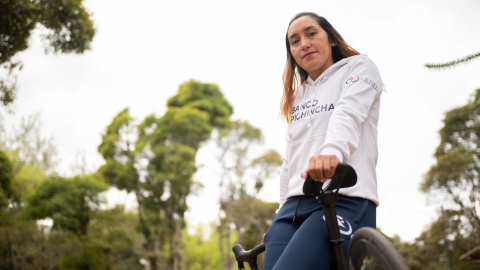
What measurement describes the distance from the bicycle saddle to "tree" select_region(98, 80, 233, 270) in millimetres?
19841

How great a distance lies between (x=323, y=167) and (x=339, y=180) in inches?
4.1

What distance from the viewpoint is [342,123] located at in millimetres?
1312

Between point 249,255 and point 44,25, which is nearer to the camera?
point 249,255

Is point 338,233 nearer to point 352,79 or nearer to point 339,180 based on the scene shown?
point 339,180

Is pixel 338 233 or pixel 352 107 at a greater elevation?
pixel 352 107

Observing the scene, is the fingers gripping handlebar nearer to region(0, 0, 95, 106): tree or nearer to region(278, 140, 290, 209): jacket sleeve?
region(278, 140, 290, 209): jacket sleeve

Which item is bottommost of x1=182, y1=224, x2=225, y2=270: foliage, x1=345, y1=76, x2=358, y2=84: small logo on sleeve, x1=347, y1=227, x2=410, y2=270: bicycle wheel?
x1=182, y1=224, x2=225, y2=270: foliage

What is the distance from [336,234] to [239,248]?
2.95ft

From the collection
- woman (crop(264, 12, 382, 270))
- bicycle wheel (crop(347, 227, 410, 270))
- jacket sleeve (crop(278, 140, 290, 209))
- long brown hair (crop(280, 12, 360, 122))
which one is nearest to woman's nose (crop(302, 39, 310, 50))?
woman (crop(264, 12, 382, 270))

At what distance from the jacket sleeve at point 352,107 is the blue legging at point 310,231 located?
22 cm

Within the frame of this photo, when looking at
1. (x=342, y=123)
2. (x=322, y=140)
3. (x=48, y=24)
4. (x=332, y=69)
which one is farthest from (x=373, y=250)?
(x=48, y=24)

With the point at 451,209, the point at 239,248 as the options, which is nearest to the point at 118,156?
the point at 451,209

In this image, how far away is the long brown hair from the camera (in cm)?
180

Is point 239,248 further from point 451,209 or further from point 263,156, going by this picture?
point 263,156
